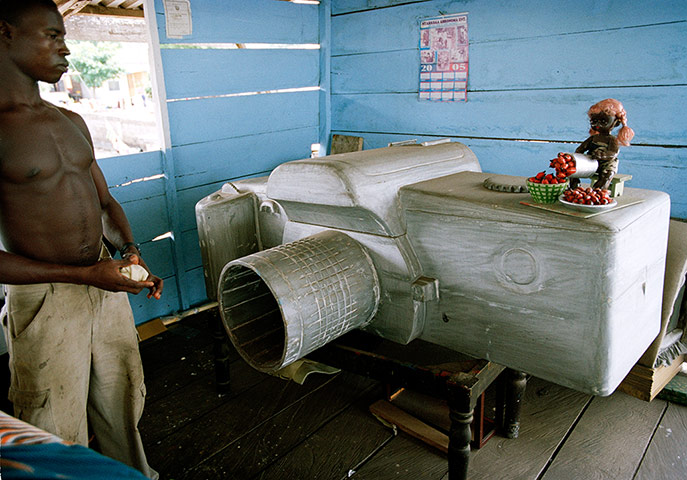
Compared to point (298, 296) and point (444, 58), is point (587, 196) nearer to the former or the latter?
point (298, 296)

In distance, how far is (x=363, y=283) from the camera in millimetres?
1625

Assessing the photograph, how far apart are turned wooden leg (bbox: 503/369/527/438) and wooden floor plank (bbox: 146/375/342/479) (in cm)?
86

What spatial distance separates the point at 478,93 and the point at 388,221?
159 cm

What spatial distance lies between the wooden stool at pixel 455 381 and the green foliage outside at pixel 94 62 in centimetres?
494

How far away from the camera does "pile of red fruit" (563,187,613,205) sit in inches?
53.1

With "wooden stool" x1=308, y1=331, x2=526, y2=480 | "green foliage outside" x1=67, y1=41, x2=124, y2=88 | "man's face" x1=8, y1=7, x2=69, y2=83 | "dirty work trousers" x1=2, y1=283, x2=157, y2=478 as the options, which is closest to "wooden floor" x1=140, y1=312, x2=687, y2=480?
"wooden stool" x1=308, y1=331, x2=526, y2=480

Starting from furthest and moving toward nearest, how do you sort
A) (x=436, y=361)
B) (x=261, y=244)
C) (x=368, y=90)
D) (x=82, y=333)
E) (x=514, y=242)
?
(x=368, y=90)
(x=436, y=361)
(x=261, y=244)
(x=82, y=333)
(x=514, y=242)

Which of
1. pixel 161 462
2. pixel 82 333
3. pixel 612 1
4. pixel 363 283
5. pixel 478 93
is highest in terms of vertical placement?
pixel 612 1

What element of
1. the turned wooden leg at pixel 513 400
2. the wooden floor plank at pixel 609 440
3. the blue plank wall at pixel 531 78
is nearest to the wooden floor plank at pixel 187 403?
the turned wooden leg at pixel 513 400

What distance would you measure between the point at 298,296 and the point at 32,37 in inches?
40.1

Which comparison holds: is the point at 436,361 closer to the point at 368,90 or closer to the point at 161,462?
the point at 161,462

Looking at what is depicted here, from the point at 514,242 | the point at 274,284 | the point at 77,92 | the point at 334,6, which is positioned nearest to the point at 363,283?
the point at 274,284

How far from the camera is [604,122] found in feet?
4.99

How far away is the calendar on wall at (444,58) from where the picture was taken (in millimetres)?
2885
